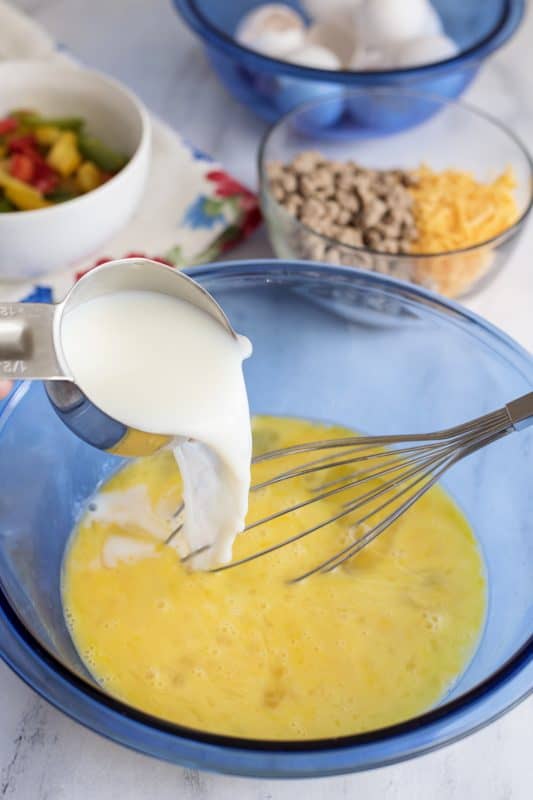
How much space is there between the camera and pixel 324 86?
177 centimetres

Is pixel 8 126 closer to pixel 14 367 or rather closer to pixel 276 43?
pixel 276 43

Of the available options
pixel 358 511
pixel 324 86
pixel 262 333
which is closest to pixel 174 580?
pixel 358 511

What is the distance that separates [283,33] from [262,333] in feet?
2.39

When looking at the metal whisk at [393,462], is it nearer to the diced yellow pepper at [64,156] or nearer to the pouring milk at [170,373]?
the pouring milk at [170,373]

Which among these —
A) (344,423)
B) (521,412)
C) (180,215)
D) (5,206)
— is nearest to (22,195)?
(5,206)

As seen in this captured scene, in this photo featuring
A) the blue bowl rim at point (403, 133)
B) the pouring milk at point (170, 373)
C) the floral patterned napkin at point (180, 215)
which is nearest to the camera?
the pouring milk at point (170, 373)

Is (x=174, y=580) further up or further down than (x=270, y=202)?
further down

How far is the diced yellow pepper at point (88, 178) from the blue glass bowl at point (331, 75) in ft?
1.05

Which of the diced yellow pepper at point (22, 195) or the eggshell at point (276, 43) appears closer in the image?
the diced yellow pepper at point (22, 195)

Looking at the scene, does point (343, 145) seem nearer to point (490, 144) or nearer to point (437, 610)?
point (490, 144)

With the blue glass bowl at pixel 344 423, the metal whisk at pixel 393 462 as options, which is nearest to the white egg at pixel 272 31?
the blue glass bowl at pixel 344 423

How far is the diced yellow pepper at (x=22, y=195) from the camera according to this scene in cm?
164

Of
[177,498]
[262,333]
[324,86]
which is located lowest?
[177,498]

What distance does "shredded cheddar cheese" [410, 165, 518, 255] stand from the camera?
60.0 inches
